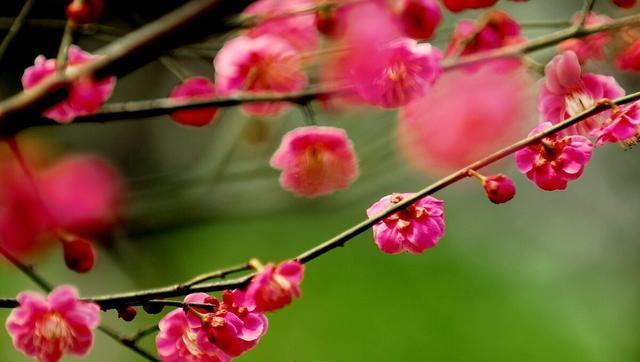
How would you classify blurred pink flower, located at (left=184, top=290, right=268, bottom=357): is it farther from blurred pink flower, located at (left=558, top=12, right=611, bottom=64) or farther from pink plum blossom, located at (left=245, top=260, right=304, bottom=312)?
blurred pink flower, located at (left=558, top=12, right=611, bottom=64)

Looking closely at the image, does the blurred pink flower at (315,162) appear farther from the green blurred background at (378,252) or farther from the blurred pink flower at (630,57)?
the green blurred background at (378,252)

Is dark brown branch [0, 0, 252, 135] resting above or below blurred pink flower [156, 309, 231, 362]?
above

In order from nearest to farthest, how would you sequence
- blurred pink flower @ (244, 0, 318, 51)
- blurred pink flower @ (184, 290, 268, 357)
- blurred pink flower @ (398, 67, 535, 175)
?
1. blurred pink flower @ (184, 290, 268, 357)
2. blurred pink flower @ (244, 0, 318, 51)
3. blurred pink flower @ (398, 67, 535, 175)

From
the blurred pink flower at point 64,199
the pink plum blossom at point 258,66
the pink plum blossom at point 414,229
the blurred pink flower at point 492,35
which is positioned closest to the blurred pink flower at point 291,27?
the pink plum blossom at point 258,66

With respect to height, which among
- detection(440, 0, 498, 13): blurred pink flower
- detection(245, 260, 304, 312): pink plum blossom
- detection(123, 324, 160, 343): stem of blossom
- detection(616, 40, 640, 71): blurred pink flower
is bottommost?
detection(245, 260, 304, 312): pink plum blossom

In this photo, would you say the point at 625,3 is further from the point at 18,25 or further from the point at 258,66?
the point at 18,25

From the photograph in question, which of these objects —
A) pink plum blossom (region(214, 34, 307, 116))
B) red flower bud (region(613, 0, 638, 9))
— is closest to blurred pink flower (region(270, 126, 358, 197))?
pink plum blossom (region(214, 34, 307, 116))
